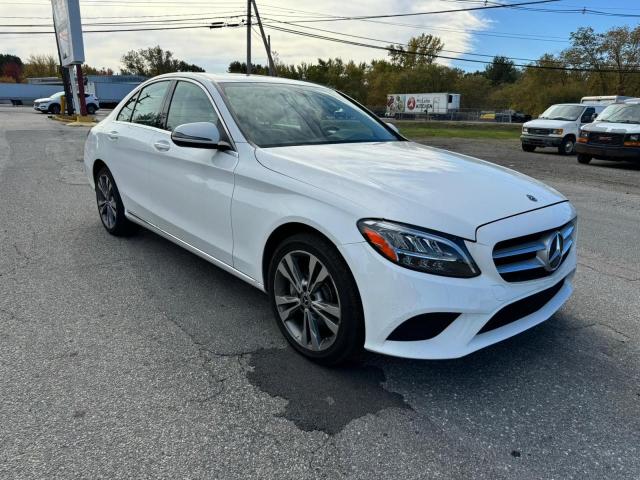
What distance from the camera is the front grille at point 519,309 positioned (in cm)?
246

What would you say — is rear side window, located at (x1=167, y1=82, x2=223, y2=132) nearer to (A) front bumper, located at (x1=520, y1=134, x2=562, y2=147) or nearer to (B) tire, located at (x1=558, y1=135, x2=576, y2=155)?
(A) front bumper, located at (x1=520, y1=134, x2=562, y2=147)

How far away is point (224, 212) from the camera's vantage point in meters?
3.23

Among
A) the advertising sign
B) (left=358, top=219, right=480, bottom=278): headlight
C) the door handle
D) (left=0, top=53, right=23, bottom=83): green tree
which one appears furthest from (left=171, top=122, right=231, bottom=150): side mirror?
(left=0, top=53, right=23, bottom=83): green tree

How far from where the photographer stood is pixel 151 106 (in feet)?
14.4

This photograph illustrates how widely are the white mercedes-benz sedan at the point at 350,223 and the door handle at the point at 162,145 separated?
0.06ft

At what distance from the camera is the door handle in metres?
3.86

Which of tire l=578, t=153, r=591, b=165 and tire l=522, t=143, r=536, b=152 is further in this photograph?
tire l=522, t=143, r=536, b=152

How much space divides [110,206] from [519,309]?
13.8 ft

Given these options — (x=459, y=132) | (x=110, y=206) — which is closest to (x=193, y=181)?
(x=110, y=206)

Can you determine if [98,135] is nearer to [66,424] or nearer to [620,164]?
[66,424]

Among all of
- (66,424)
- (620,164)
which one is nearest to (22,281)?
(66,424)

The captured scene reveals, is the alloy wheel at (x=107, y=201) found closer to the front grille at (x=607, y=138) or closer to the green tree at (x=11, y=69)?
the front grille at (x=607, y=138)

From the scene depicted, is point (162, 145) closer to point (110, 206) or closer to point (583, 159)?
point (110, 206)

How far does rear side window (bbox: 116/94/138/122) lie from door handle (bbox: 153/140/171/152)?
0.99m
